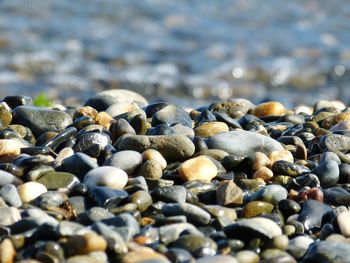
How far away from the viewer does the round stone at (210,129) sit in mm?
3913

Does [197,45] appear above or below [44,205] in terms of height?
below

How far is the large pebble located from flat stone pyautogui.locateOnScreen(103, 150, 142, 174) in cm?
14

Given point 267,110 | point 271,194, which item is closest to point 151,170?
point 271,194

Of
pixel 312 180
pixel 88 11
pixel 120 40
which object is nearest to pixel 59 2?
pixel 88 11

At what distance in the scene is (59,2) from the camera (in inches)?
521

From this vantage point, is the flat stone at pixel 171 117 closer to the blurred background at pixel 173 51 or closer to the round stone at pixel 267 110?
the round stone at pixel 267 110

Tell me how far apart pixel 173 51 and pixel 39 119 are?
24.2ft

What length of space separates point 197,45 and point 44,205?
8.68 m

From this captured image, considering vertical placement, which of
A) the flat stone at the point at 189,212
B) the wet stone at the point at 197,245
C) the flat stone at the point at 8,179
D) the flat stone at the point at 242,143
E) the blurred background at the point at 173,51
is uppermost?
the flat stone at the point at 242,143

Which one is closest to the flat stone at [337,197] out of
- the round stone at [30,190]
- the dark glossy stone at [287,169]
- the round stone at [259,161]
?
the dark glossy stone at [287,169]

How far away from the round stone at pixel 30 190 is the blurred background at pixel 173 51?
18.9 ft

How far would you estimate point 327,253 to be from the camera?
283cm

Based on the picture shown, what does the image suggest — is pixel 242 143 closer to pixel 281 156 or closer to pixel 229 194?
pixel 281 156

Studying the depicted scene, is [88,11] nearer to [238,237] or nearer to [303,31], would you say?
[303,31]
